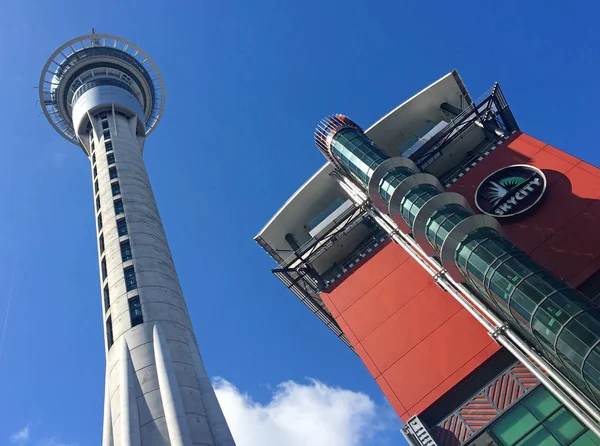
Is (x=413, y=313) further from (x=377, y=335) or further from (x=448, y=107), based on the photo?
(x=448, y=107)

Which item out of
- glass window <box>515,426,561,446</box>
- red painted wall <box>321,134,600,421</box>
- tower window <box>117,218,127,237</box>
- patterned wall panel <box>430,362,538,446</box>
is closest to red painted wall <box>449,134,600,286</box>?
red painted wall <box>321,134,600,421</box>

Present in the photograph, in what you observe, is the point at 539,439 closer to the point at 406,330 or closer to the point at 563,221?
the point at 406,330

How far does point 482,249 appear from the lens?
42.7m

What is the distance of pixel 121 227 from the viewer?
52000 millimetres

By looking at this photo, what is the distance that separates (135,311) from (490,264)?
1121 inches

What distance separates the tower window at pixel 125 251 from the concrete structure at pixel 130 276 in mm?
98

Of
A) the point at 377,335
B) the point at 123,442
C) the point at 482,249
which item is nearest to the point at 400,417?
the point at 377,335

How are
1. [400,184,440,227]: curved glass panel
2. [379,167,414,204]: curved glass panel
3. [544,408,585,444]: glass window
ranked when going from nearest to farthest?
[544,408,585,444]: glass window
[400,184,440,227]: curved glass panel
[379,167,414,204]: curved glass panel

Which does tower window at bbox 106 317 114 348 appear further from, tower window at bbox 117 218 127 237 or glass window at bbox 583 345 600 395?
glass window at bbox 583 345 600 395

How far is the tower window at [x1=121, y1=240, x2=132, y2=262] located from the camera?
48.2 metres

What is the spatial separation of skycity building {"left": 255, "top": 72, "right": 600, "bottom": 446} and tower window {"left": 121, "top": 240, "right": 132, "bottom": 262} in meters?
19.4

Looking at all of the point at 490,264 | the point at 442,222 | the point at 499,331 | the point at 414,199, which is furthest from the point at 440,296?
the point at 414,199

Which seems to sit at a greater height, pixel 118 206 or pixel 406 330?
pixel 118 206

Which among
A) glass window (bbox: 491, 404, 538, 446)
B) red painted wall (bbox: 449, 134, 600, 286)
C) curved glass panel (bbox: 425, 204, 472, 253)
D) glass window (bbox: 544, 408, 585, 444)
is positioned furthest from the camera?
curved glass panel (bbox: 425, 204, 472, 253)
